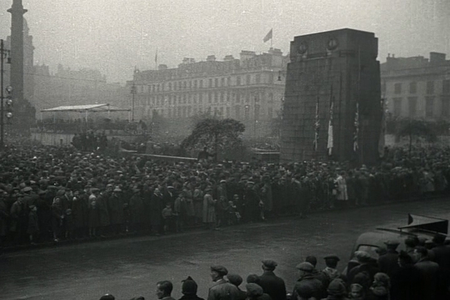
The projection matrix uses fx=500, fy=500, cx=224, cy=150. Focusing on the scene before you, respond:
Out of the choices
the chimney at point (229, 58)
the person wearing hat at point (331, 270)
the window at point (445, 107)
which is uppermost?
the chimney at point (229, 58)

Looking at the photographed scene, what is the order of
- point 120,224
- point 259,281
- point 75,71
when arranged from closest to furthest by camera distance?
point 259,281 < point 120,224 < point 75,71

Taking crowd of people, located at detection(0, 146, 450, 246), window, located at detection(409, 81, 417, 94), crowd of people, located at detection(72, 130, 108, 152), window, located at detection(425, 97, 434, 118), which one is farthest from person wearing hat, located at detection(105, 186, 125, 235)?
window, located at detection(409, 81, 417, 94)

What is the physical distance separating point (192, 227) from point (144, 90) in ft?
271

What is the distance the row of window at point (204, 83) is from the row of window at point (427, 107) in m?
19.2

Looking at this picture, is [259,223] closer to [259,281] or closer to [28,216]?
[28,216]

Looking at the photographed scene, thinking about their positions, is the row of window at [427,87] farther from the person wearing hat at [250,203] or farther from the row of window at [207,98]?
the person wearing hat at [250,203]

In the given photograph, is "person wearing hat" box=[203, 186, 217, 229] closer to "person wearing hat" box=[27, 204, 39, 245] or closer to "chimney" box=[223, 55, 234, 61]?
"person wearing hat" box=[27, 204, 39, 245]

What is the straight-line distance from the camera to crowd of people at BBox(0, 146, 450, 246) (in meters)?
13.0

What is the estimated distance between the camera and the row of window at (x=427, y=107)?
58.7m

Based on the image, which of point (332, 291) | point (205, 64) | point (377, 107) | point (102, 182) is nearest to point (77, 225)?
point (102, 182)

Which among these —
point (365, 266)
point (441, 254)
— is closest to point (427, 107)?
point (441, 254)

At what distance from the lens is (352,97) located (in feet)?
96.7

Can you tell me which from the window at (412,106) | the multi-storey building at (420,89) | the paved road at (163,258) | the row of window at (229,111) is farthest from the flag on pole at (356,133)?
the row of window at (229,111)

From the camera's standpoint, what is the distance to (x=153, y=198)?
47.5 ft
